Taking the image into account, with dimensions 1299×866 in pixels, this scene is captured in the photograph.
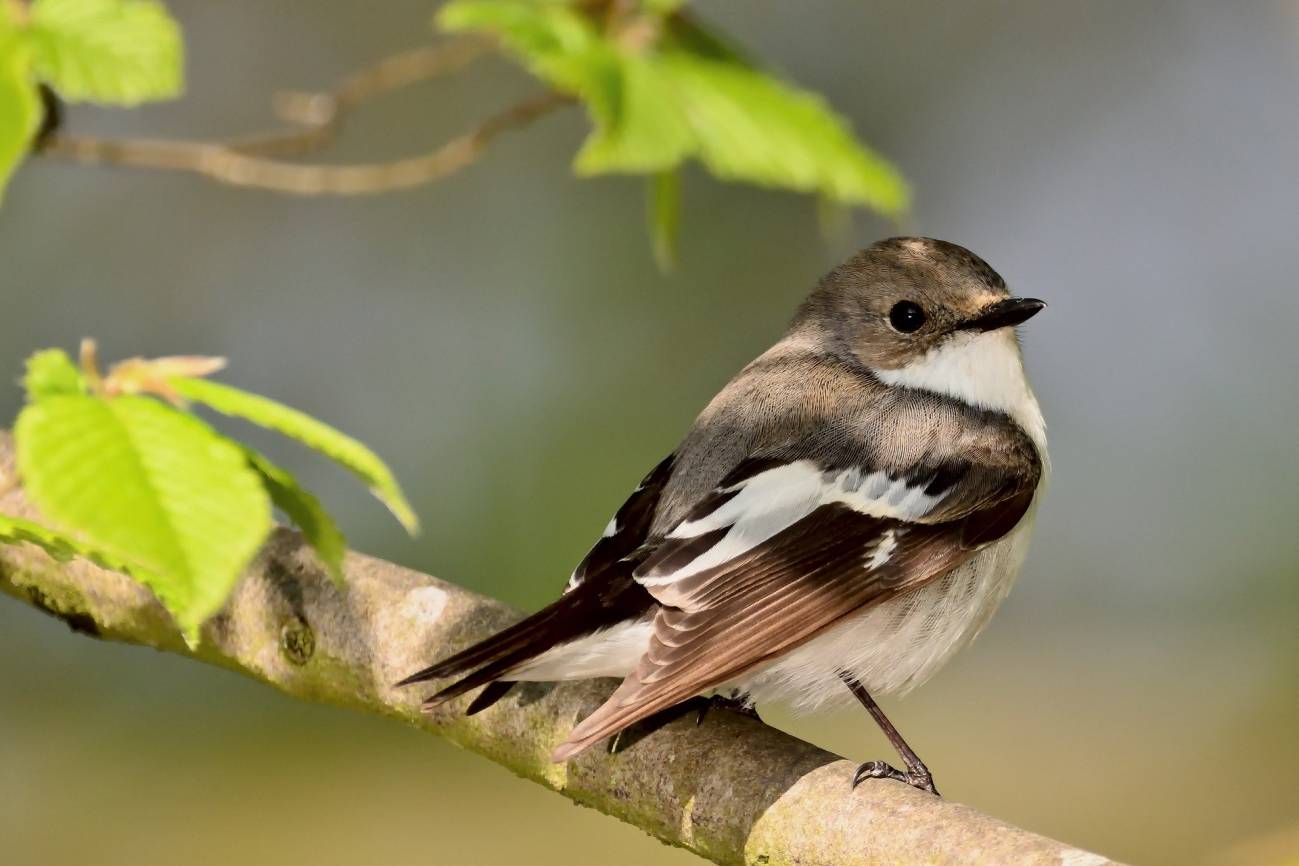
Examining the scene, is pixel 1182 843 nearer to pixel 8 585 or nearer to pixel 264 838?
pixel 264 838

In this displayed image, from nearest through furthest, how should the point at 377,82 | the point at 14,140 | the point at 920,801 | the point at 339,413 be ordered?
the point at 14,140
the point at 920,801
the point at 377,82
the point at 339,413

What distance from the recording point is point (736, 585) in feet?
9.09

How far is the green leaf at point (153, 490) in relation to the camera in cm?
133

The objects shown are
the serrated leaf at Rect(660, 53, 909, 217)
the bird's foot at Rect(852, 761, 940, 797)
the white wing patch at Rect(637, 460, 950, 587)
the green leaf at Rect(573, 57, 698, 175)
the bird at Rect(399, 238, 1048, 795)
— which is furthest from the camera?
the white wing patch at Rect(637, 460, 950, 587)

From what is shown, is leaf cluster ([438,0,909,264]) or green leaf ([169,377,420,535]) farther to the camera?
leaf cluster ([438,0,909,264])

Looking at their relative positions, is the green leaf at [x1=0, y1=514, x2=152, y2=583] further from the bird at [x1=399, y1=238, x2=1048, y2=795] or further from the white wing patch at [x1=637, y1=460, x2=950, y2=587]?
the white wing patch at [x1=637, y1=460, x2=950, y2=587]

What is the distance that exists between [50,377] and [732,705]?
158 centimetres

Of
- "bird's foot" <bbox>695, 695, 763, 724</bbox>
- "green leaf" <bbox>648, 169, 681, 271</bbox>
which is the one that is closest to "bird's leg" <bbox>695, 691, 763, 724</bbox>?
"bird's foot" <bbox>695, 695, 763, 724</bbox>

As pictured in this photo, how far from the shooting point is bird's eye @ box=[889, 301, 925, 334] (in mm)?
3484

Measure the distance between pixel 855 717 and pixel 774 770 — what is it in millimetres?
3841

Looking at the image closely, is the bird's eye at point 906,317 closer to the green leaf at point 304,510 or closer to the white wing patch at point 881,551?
the white wing patch at point 881,551

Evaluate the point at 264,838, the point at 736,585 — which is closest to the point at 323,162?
the point at 264,838

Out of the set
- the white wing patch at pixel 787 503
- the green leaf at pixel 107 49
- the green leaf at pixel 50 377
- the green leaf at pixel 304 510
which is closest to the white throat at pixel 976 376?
the white wing patch at pixel 787 503

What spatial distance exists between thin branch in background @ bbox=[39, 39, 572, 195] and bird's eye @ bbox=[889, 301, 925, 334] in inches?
41.4
